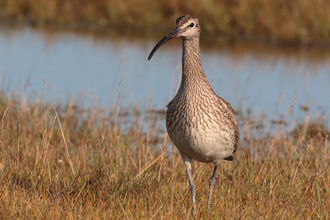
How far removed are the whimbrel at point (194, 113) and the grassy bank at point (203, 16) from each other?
12261mm

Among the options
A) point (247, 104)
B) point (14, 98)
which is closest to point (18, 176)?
point (14, 98)

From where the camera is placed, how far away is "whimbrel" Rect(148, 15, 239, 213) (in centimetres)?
528

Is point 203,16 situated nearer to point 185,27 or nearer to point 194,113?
point 185,27

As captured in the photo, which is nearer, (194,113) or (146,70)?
(194,113)

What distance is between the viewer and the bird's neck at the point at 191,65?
543 cm

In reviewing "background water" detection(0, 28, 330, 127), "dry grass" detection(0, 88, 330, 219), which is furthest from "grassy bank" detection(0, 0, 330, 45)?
"dry grass" detection(0, 88, 330, 219)

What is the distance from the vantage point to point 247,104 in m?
11.2

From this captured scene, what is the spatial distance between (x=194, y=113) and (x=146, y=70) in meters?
8.59

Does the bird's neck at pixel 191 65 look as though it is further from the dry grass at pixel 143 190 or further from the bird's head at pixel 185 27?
the dry grass at pixel 143 190

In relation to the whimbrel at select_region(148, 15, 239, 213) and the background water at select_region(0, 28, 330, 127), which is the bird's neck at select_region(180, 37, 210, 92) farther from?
the background water at select_region(0, 28, 330, 127)

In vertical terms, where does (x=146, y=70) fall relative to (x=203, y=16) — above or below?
below

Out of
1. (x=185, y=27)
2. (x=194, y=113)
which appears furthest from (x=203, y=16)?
(x=194, y=113)

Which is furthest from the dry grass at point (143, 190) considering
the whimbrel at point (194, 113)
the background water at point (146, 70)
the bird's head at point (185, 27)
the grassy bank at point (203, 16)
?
the grassy bank at point (203, 16)

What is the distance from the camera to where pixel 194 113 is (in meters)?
5.28
